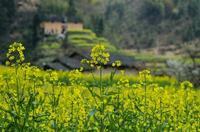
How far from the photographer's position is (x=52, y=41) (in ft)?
309

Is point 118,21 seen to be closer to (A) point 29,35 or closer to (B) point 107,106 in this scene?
(A) point 29,35

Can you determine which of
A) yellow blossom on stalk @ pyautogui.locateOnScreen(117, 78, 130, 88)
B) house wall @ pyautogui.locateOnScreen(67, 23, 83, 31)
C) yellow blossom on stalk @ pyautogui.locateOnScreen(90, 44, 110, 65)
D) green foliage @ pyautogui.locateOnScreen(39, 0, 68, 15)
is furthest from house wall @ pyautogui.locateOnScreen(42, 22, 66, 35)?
yellow blossom on stalk @ pyautogui.locateOnScreen(90, 44, 110, 65)

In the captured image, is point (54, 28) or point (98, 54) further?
point (54, 28)

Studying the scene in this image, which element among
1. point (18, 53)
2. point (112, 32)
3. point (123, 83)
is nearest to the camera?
point (18, 53)

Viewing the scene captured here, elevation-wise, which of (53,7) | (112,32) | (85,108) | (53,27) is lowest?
(85,108)

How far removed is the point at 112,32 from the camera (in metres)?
132

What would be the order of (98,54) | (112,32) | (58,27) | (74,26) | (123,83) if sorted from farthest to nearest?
(112,32)
(74,26)
(58,27)
(123,83)
(98,54)

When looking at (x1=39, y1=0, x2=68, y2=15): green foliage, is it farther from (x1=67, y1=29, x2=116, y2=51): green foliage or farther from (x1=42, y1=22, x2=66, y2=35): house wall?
(x1=67, y1=29, x2=116, y2=51): green foliage

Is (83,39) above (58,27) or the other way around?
the other way around

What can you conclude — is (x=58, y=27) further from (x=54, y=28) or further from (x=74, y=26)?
(x=74, y=26)

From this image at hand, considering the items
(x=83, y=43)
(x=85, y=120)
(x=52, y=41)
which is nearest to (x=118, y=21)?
(x=52, y=41)

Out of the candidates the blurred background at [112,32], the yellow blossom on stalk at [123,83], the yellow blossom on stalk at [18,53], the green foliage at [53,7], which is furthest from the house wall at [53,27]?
the yellow blossom on stalk at [18,53]

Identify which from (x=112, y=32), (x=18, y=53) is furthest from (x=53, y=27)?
(x=18, y=53)

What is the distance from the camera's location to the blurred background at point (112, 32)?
5466cm
